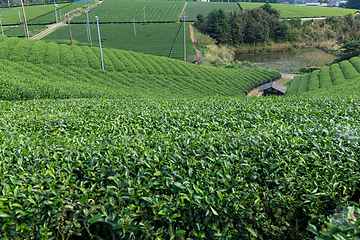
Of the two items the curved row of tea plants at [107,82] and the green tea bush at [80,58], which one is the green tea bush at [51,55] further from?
the green tea bush at [80,58]

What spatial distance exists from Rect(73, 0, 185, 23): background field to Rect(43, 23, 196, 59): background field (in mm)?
7611

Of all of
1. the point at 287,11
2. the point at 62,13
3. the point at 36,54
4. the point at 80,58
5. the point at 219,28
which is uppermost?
the point at 62,13

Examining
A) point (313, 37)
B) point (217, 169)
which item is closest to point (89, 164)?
point (217, 169)

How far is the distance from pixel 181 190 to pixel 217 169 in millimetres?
640

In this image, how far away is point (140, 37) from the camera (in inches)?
2484

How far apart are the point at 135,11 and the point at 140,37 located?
30.5 metres

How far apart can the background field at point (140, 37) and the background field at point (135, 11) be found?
7.61 metres

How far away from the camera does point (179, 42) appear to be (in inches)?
2346

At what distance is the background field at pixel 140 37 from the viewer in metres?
55.6

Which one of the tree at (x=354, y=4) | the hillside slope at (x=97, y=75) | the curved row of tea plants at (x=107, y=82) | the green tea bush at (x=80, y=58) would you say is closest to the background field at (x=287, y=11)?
the tree at (x=354, y=4)

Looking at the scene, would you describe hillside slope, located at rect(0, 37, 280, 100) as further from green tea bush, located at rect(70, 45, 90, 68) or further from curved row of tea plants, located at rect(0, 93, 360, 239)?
curved row of tea plants, located at rect(0, 93, 360, 239)

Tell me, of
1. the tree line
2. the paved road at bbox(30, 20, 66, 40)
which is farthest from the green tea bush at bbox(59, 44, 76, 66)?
the tree line

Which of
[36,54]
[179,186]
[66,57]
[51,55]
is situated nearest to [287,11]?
[66,57]

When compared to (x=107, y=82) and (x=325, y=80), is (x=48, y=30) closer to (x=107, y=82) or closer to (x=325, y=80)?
(x=107, y=82)
